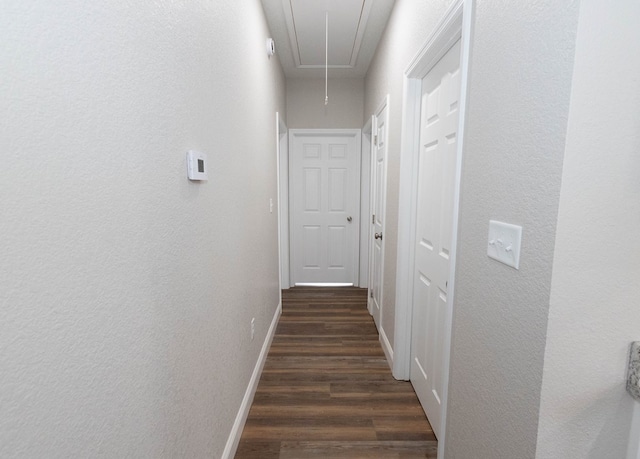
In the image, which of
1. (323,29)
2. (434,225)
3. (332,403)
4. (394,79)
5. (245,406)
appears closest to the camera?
(434,225)

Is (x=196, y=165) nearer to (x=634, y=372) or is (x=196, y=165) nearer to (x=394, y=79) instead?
(x=634, y=372)

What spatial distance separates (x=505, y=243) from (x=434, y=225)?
2.58 ft

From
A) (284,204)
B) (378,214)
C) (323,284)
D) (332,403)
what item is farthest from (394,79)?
(323,284)

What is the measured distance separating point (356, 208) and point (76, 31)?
3.53 meters

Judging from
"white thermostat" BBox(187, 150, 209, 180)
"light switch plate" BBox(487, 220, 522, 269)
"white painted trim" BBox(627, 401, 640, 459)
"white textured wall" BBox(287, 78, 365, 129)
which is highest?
"white textured wall" BBox(287, 78, 365, 129)

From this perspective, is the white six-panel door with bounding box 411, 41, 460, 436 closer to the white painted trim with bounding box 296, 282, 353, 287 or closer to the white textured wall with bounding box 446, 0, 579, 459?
the white textured wall with bounding box 446, 0, 579, 459

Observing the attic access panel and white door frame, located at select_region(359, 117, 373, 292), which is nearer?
the attic access panel

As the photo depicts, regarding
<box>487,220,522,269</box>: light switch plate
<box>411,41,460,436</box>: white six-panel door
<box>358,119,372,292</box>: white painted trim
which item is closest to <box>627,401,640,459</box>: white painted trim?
<box>487,220,522,269</box>: light switch plate

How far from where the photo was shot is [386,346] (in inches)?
96.0

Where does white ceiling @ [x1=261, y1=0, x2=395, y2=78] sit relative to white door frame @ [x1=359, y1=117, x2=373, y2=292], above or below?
above

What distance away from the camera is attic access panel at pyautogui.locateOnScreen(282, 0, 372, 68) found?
7.49 feet

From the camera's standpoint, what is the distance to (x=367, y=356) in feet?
8.05

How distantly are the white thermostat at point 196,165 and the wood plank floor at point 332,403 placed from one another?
1412 millimetres

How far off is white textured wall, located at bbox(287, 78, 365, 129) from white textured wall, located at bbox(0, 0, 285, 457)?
2.51 metres
